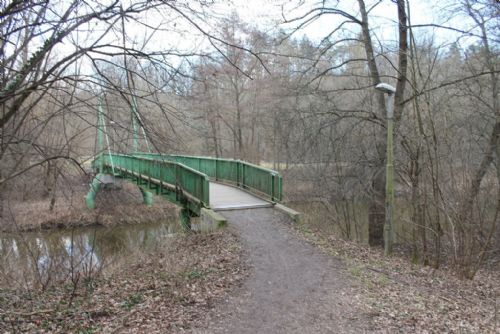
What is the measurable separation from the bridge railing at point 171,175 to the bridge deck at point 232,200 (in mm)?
513

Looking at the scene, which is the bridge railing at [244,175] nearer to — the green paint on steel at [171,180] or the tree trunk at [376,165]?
the green paint on steel at [171,180]

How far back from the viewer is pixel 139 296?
21.4 ft

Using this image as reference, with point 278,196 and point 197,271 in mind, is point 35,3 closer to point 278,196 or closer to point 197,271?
point 197,271

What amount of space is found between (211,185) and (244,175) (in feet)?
5.21

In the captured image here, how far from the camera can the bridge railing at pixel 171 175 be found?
11242 mm

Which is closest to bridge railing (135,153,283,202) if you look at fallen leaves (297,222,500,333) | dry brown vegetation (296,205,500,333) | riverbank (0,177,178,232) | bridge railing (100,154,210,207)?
bridge railing (100,154,210,207)

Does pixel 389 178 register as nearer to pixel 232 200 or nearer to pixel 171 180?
pixel 232 200

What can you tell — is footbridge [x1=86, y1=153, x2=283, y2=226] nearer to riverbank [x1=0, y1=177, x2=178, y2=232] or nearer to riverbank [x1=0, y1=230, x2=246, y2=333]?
riverbank [x1=0, y1=177, x2=178, y2=232]

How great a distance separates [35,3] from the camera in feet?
15.6

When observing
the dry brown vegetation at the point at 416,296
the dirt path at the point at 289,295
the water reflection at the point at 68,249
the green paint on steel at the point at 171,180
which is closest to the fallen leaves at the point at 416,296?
the dry brown vegetation at the point at 416,296

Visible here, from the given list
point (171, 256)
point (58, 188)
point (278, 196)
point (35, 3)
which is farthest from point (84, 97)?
point (278, 196)

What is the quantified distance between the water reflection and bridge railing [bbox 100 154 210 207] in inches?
65.9

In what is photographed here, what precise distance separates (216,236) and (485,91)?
969cm

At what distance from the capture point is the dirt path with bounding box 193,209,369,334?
5.16 m
